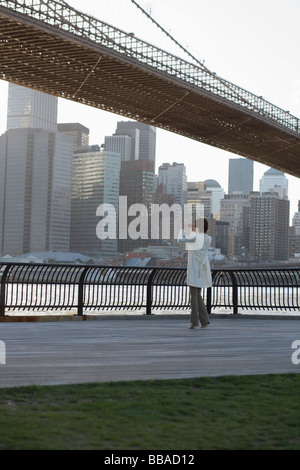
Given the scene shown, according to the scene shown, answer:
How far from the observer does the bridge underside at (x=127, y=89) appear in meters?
30.9

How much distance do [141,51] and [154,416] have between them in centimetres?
3240

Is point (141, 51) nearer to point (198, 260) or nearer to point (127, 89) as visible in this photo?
point (127, 89)

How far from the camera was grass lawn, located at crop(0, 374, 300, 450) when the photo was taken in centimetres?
278

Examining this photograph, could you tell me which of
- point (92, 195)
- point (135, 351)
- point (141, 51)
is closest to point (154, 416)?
point (135, 351)

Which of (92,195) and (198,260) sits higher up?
(92,195)

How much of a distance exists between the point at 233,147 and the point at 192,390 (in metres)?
46.4

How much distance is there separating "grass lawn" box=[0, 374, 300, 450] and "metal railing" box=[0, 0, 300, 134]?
26405mm

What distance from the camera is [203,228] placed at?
322 inches

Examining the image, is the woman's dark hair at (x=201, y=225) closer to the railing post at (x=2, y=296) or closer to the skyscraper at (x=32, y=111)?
the railing post at (x=2, y=296)

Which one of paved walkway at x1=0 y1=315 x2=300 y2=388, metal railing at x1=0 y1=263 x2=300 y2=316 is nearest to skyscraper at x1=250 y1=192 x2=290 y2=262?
metal railing at x1=0 y1=263 x2=300 y2=316

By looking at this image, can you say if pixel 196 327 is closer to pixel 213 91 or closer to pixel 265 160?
pixel 213 91

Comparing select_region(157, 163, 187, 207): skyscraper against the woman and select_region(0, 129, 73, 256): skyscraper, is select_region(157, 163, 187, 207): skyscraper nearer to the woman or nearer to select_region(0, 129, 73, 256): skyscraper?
select_region(0, 129, 73, 256): skyscraper

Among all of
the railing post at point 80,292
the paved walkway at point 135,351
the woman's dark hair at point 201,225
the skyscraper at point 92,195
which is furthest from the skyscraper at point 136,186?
the paved walkway at point 135,351

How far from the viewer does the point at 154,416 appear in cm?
321
